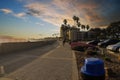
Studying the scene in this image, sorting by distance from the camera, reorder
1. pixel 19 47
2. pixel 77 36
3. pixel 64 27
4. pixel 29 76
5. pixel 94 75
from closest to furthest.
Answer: pixel 94 75
pixel 29 76
pixel 19 47
pixel 77 36
pixel 64 27

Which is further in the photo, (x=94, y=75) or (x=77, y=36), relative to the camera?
(x=77, y=36)

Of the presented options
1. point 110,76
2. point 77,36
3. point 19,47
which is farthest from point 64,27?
point 110,76

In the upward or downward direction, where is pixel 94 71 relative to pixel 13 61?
upward

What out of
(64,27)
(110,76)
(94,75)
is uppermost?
(64,27)

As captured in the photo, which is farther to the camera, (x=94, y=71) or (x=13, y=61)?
(x=13, y=61)

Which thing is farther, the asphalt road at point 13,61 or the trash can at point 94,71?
the asphalt road at point 13,61

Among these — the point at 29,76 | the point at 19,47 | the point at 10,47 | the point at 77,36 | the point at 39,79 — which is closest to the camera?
the point at 39,79

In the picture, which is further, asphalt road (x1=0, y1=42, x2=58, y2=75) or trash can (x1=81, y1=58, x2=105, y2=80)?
asphalt road (x1=0, y1=42, x2=58, y2=75)

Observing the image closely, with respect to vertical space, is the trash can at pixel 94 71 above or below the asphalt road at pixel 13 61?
above

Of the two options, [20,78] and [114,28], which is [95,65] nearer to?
[20,78]

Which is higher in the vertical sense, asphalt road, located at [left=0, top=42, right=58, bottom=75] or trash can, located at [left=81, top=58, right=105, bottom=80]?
trash can, located at [left=81, top=58, right=105, bottom=80]

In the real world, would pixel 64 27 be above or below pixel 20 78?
above

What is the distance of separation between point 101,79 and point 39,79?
284 centimetres

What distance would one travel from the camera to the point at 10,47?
19109mm
